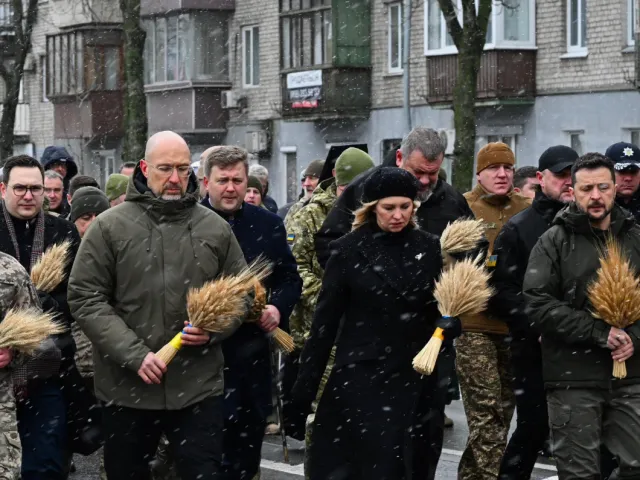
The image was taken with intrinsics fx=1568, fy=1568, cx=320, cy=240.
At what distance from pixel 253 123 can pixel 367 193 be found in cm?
3149

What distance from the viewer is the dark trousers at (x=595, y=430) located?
749 centimetres

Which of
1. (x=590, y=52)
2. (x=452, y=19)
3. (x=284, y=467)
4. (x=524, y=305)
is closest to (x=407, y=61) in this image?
(x=590, y=52)

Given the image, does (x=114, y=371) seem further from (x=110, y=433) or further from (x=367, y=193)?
(x=367, y=193)

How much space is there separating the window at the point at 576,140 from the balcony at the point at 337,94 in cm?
738

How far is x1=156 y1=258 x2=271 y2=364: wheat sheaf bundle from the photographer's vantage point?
7.18m

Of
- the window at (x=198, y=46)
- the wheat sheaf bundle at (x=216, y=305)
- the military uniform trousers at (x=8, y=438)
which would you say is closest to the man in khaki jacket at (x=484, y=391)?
the wheat sheaf bundle at (x=216, y=305)

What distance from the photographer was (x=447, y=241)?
855 centimetres

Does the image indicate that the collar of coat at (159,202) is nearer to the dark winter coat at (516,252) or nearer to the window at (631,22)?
the dark winter coat at (516,252)

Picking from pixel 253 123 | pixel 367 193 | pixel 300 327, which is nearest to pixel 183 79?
pixel 253 123

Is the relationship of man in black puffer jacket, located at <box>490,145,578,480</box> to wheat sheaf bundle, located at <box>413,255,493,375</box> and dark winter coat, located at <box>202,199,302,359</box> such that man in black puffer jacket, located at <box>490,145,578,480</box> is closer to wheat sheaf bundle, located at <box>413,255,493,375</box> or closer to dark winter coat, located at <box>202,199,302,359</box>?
wheat sheaf bundle, located at <box>413,255,493,375</box>

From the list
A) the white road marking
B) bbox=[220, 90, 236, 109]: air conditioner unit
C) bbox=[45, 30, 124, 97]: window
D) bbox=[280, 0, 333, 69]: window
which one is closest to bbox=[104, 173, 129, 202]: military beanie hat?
the white road marking

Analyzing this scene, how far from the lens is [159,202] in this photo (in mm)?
7352

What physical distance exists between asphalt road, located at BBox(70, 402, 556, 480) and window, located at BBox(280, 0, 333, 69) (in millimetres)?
24734

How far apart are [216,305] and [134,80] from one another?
67.1 feet
